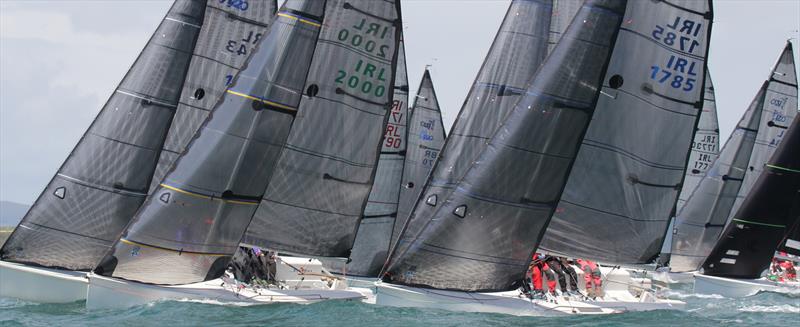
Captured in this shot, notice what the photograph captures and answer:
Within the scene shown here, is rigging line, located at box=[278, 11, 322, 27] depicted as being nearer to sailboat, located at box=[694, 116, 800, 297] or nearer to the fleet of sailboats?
the fleet of sailboats

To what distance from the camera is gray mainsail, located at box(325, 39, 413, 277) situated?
2484 cm

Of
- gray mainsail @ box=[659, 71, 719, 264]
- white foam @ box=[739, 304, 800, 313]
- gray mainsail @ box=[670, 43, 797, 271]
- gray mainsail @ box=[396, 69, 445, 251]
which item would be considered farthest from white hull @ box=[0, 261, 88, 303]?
gray mainsail @ box=[659, 71, 719, 264]

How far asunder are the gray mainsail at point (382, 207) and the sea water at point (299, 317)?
5851 millimetres

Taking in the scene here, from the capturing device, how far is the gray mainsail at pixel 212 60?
2059cm

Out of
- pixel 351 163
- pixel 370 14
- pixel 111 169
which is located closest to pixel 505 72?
pixel 370 14

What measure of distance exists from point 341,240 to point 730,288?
11.1 meters

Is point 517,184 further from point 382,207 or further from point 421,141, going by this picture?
point 421,141

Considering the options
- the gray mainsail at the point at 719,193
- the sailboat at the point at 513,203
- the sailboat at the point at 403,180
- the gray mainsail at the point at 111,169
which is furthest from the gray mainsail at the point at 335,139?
the gray mainsail at the point at 719,193

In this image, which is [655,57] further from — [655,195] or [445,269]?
[445,269]

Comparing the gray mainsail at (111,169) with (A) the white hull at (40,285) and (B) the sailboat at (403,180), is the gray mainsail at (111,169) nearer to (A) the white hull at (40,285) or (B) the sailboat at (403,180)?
(A) the white hull at (40,285)

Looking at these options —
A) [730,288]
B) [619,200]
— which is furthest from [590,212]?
[730,288]

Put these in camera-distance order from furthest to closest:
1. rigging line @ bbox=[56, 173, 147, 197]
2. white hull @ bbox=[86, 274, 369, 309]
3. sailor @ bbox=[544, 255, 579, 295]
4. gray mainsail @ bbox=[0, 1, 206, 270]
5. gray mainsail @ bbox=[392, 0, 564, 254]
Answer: gray mainsail @ bbox=[392, 0, 564, 254]
rigging line @ bbox=[56, 173, 147, 197]
gray mainsail @ bbox=[0, 1, 206, 270]
sailor @ bbox=[544, 255, 579, 295]
white hull @ bbox=[86, 274, 369, 309]

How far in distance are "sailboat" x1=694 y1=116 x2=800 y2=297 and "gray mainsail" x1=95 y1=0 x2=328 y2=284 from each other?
1317 cm

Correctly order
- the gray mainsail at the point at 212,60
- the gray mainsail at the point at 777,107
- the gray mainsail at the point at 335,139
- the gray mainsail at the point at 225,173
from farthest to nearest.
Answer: the gray mainsail at the point at 777,107 < the gray mainsail at the point at 212,60 < the gray mainsail at the point at 335,139 < the gray mainsail at the point at 225,173
